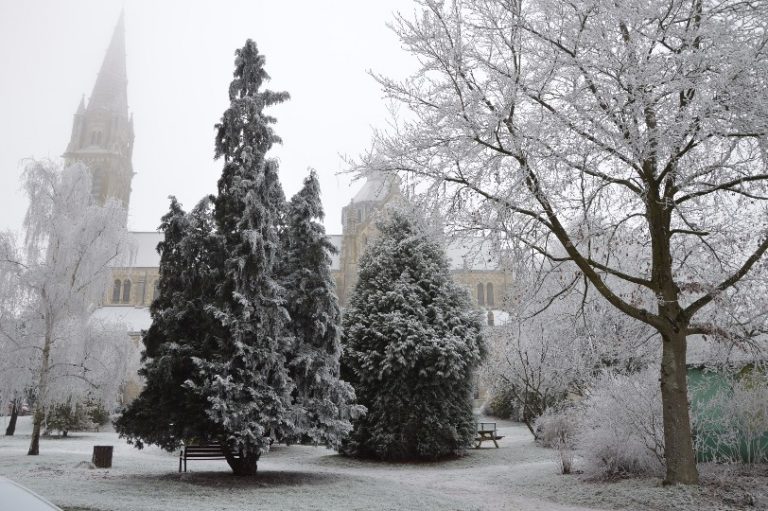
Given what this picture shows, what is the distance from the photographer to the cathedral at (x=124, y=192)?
164 feet

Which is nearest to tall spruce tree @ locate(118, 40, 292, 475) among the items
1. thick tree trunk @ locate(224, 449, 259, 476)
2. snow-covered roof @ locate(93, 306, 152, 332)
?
thick tree trunk @ locate(224, 449, 259, 476)

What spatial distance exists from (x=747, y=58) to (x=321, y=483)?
35.5 ft

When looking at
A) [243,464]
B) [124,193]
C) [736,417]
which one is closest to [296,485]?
[243,464]

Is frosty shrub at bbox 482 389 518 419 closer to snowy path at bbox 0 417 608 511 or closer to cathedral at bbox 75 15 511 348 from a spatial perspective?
cathedral at bbox 75 15 511 348

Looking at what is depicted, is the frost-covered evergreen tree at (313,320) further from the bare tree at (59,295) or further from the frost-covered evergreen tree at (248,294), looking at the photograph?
the bare tree at (59,295)

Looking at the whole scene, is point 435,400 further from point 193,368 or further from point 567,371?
point 193,368

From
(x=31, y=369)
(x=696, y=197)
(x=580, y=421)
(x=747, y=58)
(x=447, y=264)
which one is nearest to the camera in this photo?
(x=747, y=58)

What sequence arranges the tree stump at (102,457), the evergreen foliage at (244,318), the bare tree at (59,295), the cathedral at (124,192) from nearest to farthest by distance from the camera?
the evergreen foliage at (244,318) → the tree stump at (102,457) → the bare tree at (59,295) → the cathedral at (124,192)

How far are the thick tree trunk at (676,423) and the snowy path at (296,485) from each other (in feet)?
6.16

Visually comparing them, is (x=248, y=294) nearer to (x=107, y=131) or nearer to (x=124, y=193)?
(x=107, y=131)

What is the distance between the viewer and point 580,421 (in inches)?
555

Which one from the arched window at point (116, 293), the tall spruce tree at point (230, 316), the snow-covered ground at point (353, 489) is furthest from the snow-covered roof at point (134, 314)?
the tall spruce tree at point (230, 316)

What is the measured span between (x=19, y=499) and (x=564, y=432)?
574 inches

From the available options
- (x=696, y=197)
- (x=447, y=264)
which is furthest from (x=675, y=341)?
(x=447, y=264)
